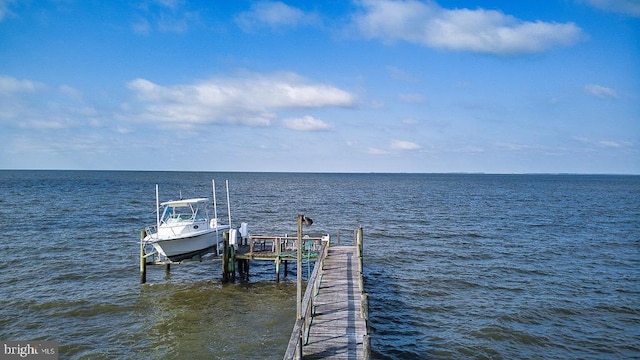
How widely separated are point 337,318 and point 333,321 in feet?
0.86

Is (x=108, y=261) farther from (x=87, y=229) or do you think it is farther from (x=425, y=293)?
(x=425, y=293)

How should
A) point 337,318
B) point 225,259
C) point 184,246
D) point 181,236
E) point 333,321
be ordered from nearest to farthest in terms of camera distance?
1. point 333,321
2. point 337,318
3. point 181,236
4. point 184,246
5. point 225,259

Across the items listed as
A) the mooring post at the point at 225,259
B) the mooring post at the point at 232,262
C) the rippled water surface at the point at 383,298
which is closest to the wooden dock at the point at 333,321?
the rippled water surface at the point at 383,298

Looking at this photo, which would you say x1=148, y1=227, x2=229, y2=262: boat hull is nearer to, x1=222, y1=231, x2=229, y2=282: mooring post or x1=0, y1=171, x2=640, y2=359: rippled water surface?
x1=222, y1=231, x2=229, y2=282: mooring post

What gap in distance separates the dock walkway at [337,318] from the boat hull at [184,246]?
7.45 metres

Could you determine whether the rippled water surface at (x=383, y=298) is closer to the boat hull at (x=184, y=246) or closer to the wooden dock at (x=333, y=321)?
the boat hull at (x=184, y=246)

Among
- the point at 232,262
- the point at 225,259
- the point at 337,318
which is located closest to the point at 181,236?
the point at 225,259

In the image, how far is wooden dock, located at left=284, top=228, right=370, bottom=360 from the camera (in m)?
10.6

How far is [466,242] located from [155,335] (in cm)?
2460

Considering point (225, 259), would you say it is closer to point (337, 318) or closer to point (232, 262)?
point (232, 262)

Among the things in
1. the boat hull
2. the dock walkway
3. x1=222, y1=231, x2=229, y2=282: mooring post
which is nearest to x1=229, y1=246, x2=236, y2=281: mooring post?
x1=222, y1=231, x2=229, y2=282: mooring post

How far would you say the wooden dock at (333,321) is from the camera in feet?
34.7

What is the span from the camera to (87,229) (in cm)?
3588

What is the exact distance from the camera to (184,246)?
21.5 metres
